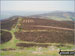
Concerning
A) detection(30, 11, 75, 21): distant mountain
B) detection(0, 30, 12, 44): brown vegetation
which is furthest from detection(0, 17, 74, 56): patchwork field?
detection(30, 11, 75, 21): distant mountain

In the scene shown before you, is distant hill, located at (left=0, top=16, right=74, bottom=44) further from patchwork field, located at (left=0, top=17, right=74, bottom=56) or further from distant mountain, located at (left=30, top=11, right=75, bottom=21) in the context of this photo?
distant mountain, located at (left=30, top=11, right=75, bottom=21)

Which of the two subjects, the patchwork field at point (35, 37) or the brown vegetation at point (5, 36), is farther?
the brown vegetation at point (5, 36)

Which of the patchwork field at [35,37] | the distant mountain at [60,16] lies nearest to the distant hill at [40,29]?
the patchwork field at [35,37]

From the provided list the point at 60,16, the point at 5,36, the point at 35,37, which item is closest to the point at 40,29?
the point at 35,37

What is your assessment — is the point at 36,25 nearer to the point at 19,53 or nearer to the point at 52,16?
the point at 52,16

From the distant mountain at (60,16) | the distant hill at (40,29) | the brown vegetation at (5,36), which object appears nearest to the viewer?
the brown vegetation at (5,36)

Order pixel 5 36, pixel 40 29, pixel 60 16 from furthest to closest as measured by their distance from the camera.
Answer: pixel 60 16 < pixel 40 29 < pixel 5 36

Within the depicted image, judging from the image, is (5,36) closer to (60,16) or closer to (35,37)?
(35,37)

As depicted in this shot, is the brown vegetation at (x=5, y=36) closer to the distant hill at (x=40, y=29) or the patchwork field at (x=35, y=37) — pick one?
the patchwork field at (x=35, y=37)

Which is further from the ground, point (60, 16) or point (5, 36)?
point (60, 16)

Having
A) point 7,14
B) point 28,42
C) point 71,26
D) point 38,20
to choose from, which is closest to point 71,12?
point 71,26

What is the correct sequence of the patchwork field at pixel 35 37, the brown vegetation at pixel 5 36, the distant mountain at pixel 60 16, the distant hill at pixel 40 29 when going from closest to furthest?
the patchwork field at pixel 35 37 < the brown vegetation at pixel 5 36 < the distant hill at pixel 40 29 < the distant mountain at pixel 60 16
